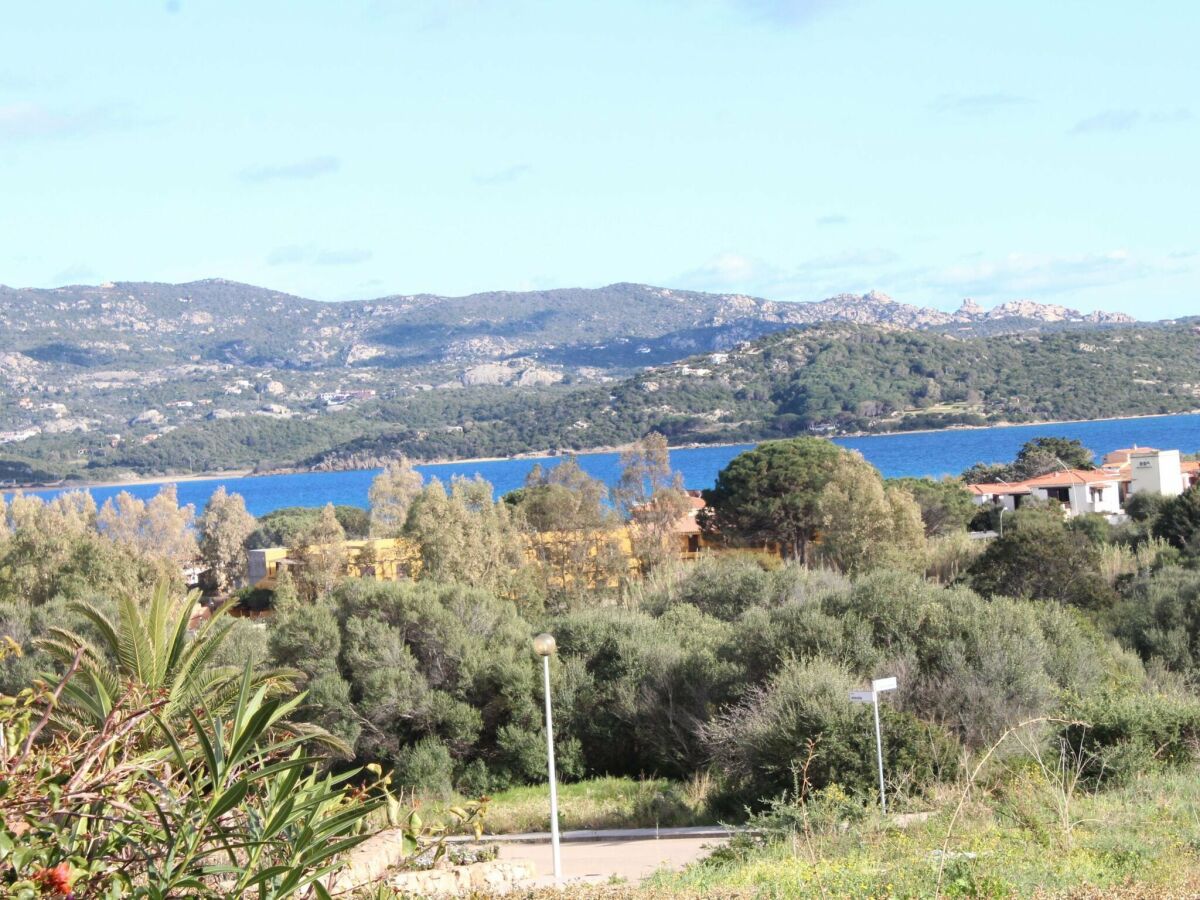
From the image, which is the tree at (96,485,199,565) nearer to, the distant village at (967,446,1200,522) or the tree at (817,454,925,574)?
the tree at (817,454,925,574)

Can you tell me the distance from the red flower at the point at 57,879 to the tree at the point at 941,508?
49.9 metres

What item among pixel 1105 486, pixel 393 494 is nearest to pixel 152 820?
pixel 393 494

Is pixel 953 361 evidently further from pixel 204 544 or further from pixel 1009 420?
pixel 204 544

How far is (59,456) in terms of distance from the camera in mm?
181000

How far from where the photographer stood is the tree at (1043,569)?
32078 millimetres

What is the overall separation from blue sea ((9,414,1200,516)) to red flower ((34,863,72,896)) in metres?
101

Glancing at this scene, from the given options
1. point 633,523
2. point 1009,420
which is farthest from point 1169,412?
point 633,523

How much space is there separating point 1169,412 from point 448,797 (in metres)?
153

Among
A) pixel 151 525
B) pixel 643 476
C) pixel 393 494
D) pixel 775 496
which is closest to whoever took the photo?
pixel 643 476

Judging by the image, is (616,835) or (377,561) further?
(377,561)

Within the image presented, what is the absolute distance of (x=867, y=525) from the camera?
38781 mm

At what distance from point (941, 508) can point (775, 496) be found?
7.94 meters

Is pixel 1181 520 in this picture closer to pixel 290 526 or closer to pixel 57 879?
pixel 57 879

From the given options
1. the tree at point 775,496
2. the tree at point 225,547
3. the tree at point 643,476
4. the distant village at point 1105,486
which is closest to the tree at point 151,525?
the tree at point 225,547
